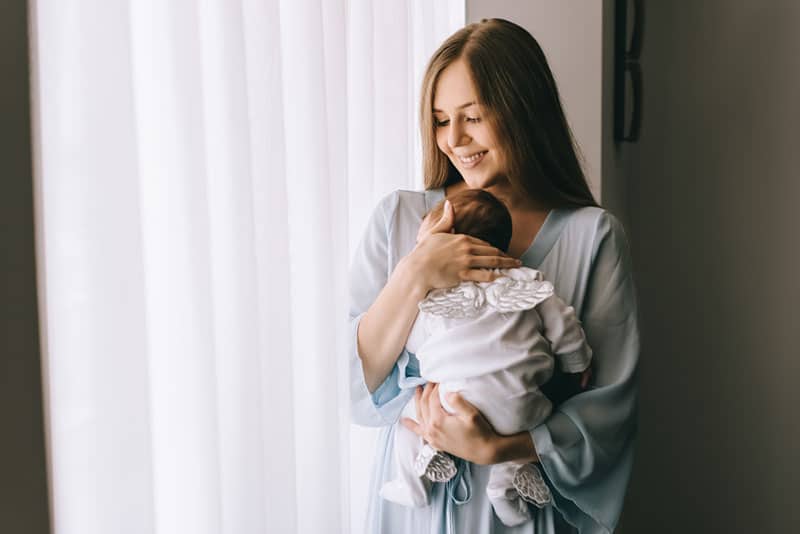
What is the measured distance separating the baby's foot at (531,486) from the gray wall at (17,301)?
668 mm

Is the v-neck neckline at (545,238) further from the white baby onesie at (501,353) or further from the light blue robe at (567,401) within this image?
the white baby onesie at (501,353)

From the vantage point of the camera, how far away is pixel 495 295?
0.97 m

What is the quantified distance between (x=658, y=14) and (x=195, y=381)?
1951mm

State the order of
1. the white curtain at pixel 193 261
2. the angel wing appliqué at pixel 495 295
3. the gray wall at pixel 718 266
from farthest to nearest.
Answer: the gray wall at pixel 718 266 → the angel wing appliqué at pixel 495 295 → the white curtain at pixel 193 261

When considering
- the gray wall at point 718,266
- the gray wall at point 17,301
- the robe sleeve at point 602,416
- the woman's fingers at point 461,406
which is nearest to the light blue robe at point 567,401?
the robe sleeve at point 602,416

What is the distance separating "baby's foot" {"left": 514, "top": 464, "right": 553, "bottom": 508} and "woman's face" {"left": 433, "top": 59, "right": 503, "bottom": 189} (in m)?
0.47

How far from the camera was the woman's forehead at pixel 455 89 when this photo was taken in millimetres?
1090

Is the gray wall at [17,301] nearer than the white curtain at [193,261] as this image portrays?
Yes

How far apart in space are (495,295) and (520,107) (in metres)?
0.32

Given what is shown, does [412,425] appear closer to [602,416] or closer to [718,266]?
[602,416]

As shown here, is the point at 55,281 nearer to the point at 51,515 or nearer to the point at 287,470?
the point at 51,515

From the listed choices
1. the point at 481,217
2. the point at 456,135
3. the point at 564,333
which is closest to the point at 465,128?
the point at 456,135

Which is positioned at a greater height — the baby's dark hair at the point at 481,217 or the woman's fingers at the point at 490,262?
the baby's dark hair at the point at 481,217

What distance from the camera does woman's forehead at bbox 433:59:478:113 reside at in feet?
3.58
